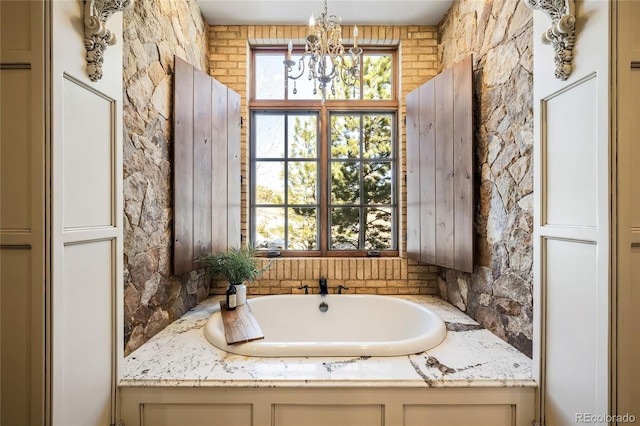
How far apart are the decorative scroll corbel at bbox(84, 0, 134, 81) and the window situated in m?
1.55

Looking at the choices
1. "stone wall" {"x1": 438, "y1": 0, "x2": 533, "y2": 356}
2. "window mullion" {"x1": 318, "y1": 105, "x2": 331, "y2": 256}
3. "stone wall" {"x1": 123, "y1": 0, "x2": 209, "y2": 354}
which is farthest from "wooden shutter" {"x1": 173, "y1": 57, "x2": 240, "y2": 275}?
"stone wall" {"x1": 438, "y1": 0, "x2": 533, "y2": 356}

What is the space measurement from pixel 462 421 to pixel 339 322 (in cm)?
112

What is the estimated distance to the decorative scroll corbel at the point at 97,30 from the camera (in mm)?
1046

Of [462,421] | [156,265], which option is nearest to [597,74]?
[462,421]

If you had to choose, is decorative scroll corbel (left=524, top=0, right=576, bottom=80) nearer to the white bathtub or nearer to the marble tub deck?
the marble tub deck

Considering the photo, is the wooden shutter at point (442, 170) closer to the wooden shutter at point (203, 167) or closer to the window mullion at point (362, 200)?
the window mullion at point (362, 200)

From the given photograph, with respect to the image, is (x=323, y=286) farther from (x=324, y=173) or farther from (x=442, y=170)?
(x=442, y=170)

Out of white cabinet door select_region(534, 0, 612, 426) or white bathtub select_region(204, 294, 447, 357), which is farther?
white bathtub select_region(204, 294, 447, 357)

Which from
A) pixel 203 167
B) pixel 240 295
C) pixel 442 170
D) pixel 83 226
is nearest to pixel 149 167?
pixel 203 167

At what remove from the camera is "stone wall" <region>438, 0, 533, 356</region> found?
4.87 feet

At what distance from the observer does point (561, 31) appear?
103 centimetres

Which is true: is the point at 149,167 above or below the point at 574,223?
above

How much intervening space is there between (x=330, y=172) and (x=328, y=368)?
165cm

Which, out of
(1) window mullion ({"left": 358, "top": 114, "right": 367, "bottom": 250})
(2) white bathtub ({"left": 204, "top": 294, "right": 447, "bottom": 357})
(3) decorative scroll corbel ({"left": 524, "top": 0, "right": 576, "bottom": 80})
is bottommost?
(2) white bathtub ({"left": 204, "top": 294, "right": 447, "bottom": 357})
